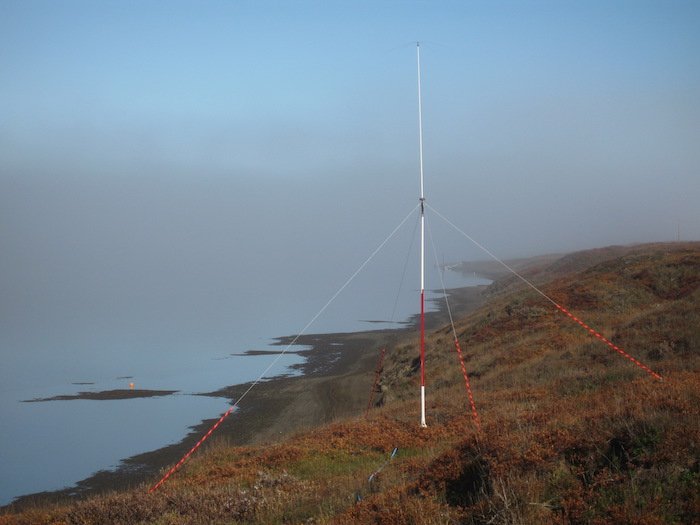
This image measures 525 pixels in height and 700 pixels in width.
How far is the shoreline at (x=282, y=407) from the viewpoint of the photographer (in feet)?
58.5

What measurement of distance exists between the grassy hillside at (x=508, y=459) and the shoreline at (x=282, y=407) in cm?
397

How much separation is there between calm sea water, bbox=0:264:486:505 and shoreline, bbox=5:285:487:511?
96cm

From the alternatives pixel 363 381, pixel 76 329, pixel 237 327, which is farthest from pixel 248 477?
pixel 76 329

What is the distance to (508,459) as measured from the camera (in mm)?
6230

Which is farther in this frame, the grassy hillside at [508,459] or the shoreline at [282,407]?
the shoreline at [282,407]

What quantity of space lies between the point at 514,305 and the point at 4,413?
98.6ft

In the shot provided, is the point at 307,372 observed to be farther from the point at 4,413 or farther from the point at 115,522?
the point at 115,522

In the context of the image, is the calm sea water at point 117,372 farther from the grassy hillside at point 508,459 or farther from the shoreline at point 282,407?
the grassy hillside at point 508,459

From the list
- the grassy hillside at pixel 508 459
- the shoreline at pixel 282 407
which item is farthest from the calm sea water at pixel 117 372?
the grassy hillside at pixel 508 459

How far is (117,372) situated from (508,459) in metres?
36.6

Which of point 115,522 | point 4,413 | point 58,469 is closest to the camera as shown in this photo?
point 115,522

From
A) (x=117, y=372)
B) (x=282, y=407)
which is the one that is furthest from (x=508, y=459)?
(x=117, y=372)

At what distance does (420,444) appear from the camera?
36.6 ft

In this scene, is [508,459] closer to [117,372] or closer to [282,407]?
[282,407]
